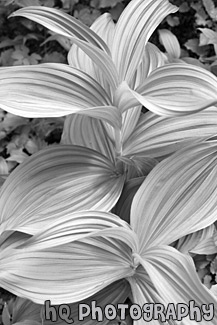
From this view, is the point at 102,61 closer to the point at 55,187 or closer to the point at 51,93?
the point at 51,93

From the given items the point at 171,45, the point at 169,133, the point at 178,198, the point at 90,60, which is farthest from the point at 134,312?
the point at 171,45

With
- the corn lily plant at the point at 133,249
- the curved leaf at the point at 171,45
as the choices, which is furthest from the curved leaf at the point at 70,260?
the curved leaf at the point at 171,45

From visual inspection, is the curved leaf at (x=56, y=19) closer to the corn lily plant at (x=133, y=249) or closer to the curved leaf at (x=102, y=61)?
the curved leaf at (x=102, y=61)

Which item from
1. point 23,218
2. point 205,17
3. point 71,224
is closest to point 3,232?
point 23,218

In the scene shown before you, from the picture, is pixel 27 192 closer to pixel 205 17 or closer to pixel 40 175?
pixel 40 175

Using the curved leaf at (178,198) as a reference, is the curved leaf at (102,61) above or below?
above

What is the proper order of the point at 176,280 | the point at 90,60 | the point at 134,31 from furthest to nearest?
1. the point at 90,60
2. the point at 134,31
3. the point at 176,280
